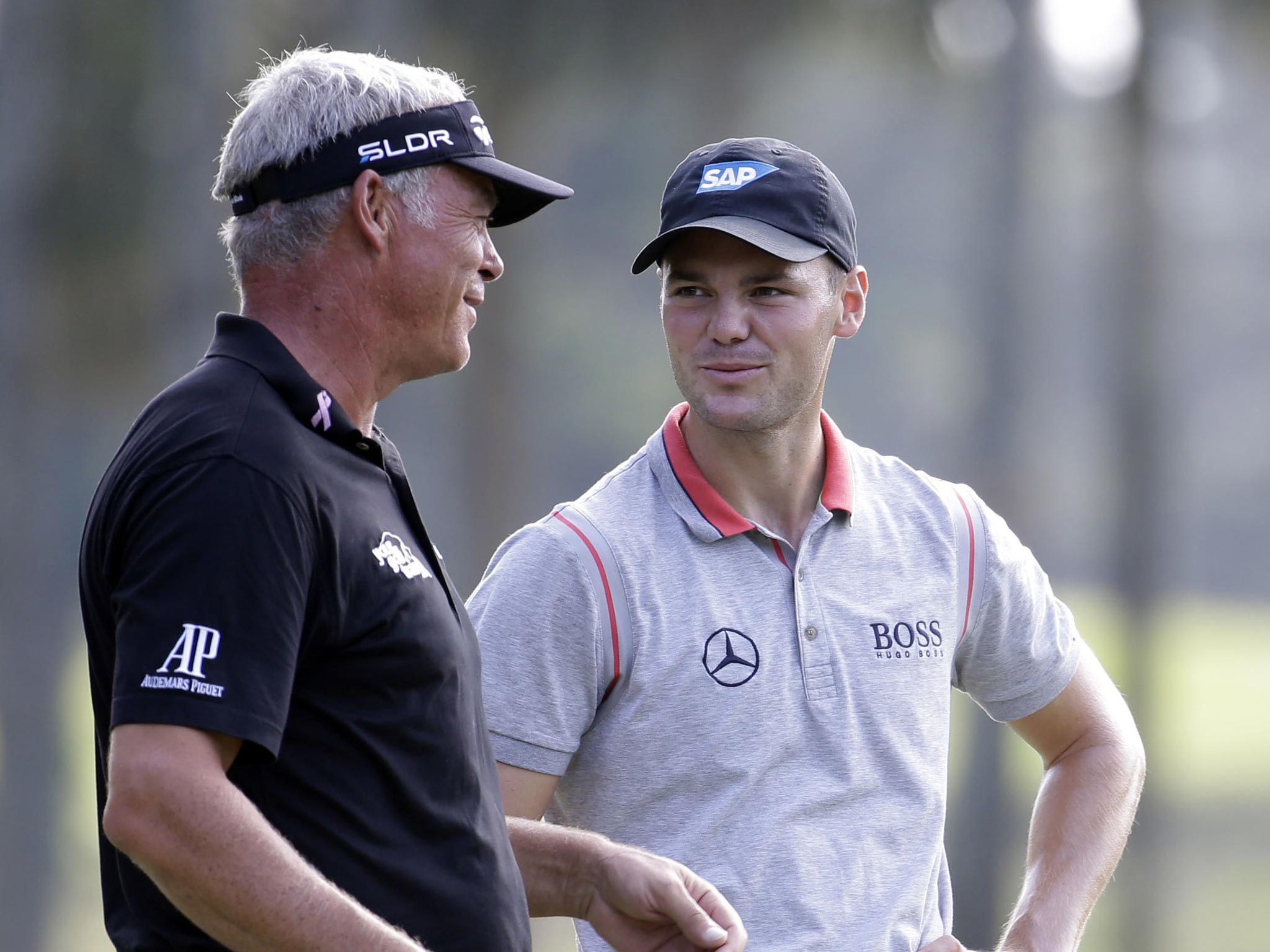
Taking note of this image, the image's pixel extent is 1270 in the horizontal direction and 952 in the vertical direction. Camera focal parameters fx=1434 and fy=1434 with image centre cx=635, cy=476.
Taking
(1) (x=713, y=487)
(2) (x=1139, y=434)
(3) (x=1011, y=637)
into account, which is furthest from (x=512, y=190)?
(2) (x=1139, y=434)

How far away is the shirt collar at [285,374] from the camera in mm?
1406

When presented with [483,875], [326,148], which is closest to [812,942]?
[483,875]

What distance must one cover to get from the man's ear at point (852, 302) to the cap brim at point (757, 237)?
119 mm

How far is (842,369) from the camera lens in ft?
14.5

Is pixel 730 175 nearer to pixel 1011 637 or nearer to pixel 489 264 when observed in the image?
pixel 489 264

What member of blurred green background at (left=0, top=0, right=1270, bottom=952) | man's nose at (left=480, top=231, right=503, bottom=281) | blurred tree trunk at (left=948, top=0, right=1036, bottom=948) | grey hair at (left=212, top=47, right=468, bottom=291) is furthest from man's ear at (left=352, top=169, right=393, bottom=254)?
blurred tree trunk at (left=948, top=0, right=1036, bottom=948)

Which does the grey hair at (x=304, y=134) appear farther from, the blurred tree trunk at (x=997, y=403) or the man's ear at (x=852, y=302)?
the blurred tree trunk at (x=997, y=403)

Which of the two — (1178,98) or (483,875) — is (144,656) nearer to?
(483,875)

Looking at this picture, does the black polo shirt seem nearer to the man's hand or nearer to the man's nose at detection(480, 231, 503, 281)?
the man's hand

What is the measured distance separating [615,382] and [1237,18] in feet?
7.68

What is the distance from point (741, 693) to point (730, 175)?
2.23 ft

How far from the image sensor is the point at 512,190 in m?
1.65

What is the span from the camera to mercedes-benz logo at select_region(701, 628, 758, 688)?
172 cm

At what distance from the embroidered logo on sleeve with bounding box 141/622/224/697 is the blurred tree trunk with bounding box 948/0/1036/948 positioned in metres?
3.53
